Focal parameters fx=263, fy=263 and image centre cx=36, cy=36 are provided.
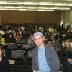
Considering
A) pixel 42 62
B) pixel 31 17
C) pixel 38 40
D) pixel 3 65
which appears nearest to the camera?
pixel 38 40

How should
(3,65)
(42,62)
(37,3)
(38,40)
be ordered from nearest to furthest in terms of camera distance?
(38,40), (42,62), (3,65), (37,3)

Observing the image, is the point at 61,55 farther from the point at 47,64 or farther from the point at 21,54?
the point at 47,64

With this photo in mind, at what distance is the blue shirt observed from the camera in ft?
10.7

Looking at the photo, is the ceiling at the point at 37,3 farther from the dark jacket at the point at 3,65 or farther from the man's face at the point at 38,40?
the man's face at the point at 38,40

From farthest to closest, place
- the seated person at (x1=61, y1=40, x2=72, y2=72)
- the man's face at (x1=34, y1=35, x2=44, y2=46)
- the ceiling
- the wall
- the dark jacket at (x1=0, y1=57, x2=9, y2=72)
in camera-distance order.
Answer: the wall, the ceiling, the seated person at (x1=61, y1=40, x2=72, y2=72), the dark jacket at (x1=0, y1=57, x2=9, y2=72), the man's face at (x1=34, y1=35, x2=44, y2=46)

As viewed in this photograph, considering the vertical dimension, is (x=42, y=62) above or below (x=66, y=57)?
above

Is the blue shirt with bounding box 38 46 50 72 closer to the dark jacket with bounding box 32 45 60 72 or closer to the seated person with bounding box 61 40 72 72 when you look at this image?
the dark jacket with bounding box 32 45 60 72

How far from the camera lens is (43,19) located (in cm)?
2848

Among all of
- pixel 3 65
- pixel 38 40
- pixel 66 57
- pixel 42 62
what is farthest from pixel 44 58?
pixel 66 57

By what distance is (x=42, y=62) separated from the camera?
3.27 meters

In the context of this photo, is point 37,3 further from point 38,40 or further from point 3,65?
point 38,40

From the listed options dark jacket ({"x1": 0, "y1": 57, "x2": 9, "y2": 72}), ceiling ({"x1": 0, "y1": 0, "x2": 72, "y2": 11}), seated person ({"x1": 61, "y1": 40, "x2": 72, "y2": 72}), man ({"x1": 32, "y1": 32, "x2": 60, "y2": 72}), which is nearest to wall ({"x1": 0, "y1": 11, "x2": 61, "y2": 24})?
ceiling ({"x1": 0, "y1": 0, "x2": 72, "y2": 11})

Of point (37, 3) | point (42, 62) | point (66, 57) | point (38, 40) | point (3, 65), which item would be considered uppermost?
point (37, 3)

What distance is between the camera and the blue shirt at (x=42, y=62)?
3.26 meters
